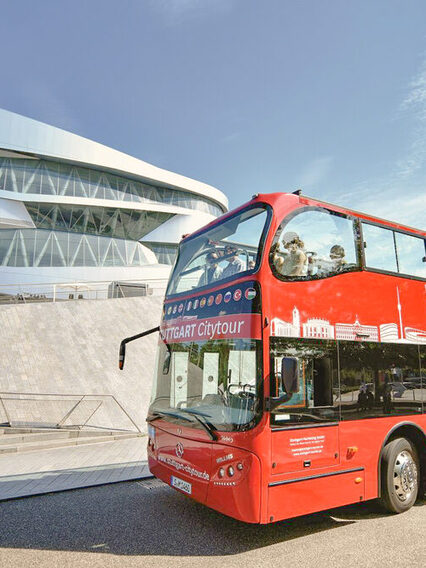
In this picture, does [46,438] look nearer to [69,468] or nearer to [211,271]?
[69,468]

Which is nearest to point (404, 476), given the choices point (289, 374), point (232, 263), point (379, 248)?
point (289, 374)

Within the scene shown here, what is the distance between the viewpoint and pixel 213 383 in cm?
446

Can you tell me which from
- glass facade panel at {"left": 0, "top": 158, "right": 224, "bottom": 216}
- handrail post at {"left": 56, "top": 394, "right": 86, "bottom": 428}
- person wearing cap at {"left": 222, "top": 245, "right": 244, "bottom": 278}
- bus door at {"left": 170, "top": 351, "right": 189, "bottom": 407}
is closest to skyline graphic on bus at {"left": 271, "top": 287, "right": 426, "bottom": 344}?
person wearing cap at {"left": 222, "top": 245, "right": 244, "bottom": 278}

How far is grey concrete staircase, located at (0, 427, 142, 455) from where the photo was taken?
30.2ft

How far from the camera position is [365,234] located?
562 cm

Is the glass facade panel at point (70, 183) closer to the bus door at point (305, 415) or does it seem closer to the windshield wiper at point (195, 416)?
A: the windshield wiper at point (195, 416)

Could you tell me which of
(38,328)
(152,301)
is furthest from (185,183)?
(38,328)

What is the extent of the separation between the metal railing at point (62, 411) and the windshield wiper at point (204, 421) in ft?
22.9

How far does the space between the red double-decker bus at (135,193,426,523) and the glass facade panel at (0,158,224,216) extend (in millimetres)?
33565

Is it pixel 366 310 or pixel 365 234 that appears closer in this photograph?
pixel 366 310

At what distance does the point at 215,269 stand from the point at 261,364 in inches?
60.5

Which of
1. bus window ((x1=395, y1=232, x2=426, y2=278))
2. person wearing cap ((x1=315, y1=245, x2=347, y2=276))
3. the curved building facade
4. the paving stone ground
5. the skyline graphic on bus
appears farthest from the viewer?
the curved building facade

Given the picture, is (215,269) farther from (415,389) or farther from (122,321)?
(122,321)

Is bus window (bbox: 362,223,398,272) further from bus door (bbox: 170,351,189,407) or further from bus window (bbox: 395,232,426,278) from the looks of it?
bus door (bbox: 170,351,189,407)
